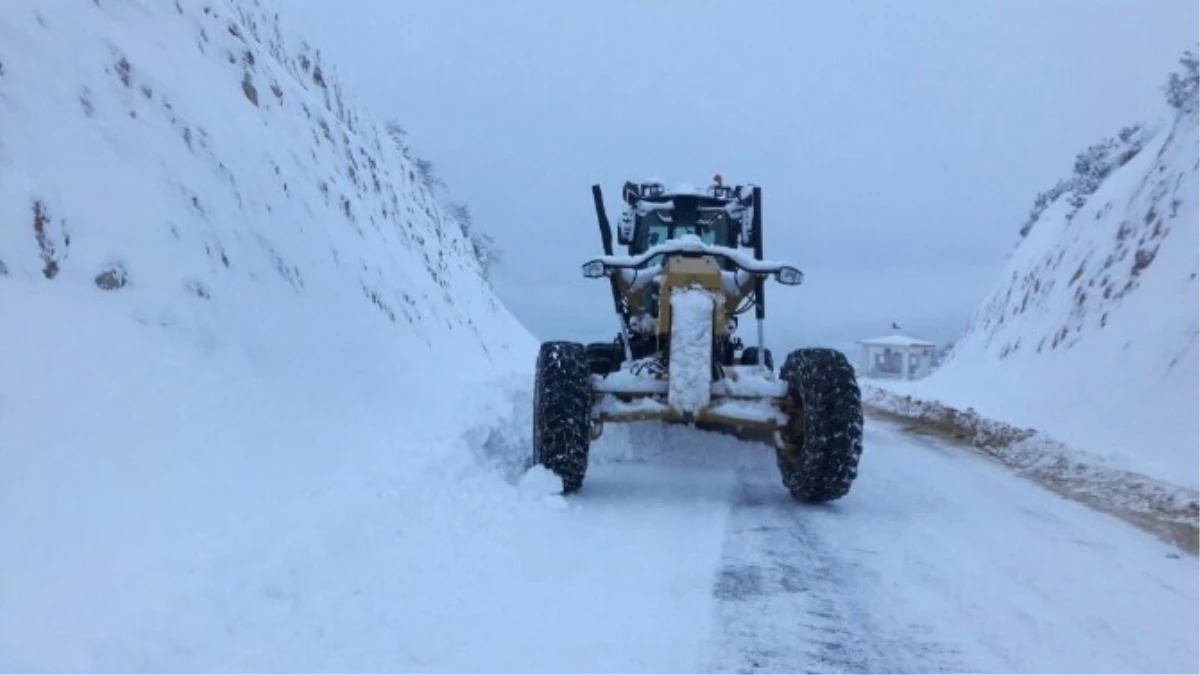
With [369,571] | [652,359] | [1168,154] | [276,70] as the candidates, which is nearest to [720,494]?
[652,359]

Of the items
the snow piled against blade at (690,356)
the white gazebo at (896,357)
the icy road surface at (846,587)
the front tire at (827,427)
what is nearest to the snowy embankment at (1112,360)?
the icy road surface at (846,587)

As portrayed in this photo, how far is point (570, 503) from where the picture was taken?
8156 mm

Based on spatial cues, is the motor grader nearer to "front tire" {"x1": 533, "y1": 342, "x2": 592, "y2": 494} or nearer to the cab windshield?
"front tire" {"x1": 533, "y1": 342, "x2": 592, "y2": 494}

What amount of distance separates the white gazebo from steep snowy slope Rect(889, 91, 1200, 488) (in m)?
25.8

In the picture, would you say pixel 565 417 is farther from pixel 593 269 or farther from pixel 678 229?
pixel 678 229

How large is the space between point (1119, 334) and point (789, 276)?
9184 mm

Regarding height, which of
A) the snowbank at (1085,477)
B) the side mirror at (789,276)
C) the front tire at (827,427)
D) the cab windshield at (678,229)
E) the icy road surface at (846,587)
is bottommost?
the icy road surface at (846,587)

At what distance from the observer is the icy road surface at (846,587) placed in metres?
4.62

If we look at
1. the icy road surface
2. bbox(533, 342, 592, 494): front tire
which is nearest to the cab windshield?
the icy road surface

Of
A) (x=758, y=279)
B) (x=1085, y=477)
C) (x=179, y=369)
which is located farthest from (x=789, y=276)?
(x=179, y=369)

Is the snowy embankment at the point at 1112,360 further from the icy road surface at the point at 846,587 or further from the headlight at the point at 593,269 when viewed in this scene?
the headlight at the point at 593,269

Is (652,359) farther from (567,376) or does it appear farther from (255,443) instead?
(255,443)

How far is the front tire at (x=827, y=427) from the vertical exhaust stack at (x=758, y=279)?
4.21 ft

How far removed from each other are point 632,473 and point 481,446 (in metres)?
1.48
